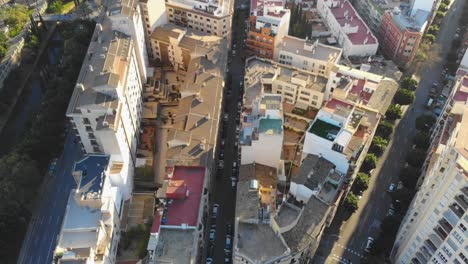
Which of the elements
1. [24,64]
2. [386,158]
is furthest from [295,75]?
[24,64]

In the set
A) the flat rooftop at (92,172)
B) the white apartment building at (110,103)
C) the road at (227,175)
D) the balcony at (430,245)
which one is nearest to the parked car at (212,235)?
the road at (227,175)

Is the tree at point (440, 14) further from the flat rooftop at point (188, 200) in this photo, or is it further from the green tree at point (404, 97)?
the flat rooftop at point (188, 200)

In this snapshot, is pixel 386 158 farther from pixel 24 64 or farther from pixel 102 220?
pixel 24 64

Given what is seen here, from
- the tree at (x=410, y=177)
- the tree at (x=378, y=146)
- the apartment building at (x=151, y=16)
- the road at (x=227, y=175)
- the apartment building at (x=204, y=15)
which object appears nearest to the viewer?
the road at (x=227, y=175)

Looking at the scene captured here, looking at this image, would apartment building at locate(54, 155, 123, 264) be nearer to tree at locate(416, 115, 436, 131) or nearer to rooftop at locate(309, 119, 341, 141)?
rooftop at locate(309, 119, 341, 141)

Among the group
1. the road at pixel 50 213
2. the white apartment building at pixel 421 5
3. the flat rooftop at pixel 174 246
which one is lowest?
the road at pixel 50 213

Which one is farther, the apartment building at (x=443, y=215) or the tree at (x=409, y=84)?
the tree at (x=409, y=84)
